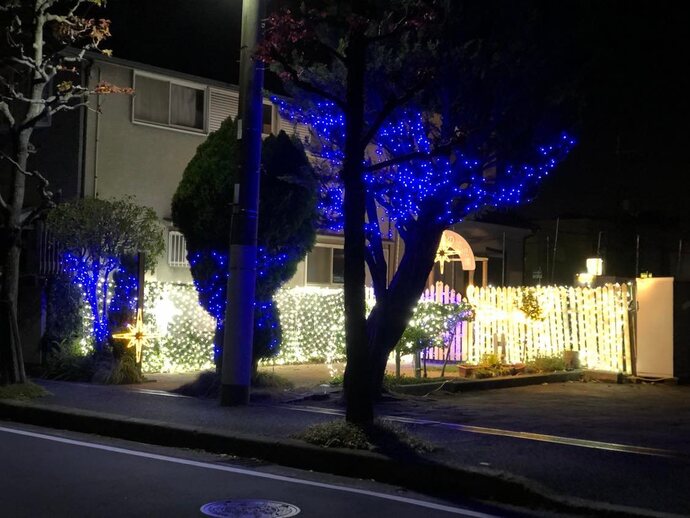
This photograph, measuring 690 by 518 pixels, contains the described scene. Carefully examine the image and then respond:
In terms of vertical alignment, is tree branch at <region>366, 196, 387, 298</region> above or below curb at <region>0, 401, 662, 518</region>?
above

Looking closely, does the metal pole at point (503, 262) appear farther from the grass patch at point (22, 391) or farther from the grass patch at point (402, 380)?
the grass patch at point (22, 391)

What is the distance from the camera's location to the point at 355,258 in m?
10.1

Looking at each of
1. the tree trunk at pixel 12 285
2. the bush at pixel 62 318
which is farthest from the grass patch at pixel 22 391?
the bush at pixel 62 318

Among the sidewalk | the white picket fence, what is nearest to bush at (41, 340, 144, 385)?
the sidewalk

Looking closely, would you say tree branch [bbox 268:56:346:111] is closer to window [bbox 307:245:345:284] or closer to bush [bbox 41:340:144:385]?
bush [bbox 41:340:144:385]

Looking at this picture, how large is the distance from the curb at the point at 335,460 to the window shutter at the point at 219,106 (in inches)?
352

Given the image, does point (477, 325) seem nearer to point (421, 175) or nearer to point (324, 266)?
point (324, 266)

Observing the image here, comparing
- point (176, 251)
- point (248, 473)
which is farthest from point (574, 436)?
point (176, 251)

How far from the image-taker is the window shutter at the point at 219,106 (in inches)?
782

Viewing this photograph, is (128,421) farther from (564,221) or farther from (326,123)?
(564,221)

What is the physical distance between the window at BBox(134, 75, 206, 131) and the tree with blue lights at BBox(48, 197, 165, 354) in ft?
9.08

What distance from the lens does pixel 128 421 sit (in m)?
11.3

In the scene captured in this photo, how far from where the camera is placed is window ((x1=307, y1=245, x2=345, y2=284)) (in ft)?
72.8

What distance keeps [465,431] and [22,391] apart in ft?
22.4
